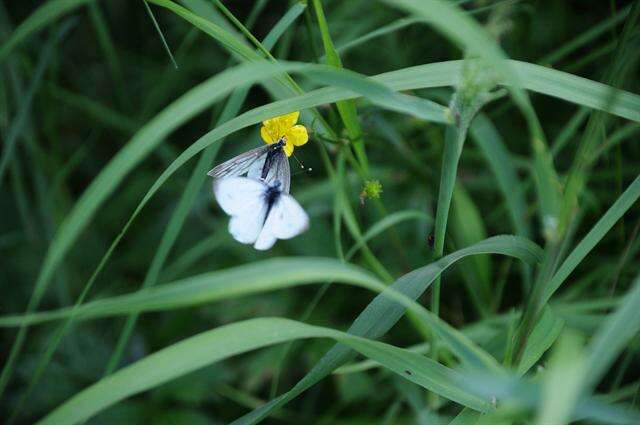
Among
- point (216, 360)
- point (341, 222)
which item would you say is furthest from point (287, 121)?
point (341, 222)

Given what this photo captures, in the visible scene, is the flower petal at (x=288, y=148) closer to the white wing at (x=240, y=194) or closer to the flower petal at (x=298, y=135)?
the flower petal at (x=298, y=135)

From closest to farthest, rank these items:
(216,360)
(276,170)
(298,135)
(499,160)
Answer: (216,360) → (276,170) → (298,135) → (499,160)

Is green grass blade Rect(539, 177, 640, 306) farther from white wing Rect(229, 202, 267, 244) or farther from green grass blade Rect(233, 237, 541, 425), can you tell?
white wing Rect(229, 202, 267, 244)

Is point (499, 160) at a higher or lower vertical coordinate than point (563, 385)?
higher

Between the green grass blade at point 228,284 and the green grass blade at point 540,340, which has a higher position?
the green grass blade at point 540,340

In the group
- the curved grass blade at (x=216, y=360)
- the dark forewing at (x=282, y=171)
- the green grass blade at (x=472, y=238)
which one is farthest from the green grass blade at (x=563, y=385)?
the green grass blade at (x=472, y=238)

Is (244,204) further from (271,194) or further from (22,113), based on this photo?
(22,113)

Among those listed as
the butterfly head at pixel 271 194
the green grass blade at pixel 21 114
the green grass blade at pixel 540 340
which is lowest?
the green grass blade at pixel 540 340
